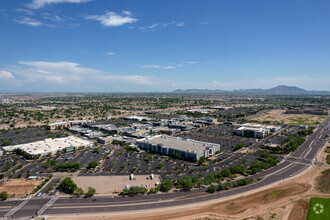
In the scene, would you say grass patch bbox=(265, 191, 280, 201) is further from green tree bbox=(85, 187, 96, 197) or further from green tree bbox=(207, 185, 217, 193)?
green tree bbox=(85, 187, 96, 197)

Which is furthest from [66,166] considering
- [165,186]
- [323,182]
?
[323,182]

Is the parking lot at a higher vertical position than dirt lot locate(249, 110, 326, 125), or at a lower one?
lower

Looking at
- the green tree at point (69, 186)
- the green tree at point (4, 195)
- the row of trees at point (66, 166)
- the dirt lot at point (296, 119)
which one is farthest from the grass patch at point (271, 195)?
the dirt lot at point (296, 119)

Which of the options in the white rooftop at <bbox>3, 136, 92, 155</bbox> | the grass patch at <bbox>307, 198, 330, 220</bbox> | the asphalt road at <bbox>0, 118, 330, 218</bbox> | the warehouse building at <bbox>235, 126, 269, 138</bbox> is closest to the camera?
the grass patch at <bbox>307, 198, 330, 220</bbox>

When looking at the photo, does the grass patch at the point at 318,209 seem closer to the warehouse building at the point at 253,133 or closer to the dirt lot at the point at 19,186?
the warehouse building at the point at 253,133

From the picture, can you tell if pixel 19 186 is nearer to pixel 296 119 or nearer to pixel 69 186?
pixel 69 186

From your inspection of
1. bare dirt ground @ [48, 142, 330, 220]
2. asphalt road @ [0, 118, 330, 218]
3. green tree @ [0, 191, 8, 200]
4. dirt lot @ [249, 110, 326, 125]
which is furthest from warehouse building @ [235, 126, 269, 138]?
green tree @ [0, 191, 8, 200]

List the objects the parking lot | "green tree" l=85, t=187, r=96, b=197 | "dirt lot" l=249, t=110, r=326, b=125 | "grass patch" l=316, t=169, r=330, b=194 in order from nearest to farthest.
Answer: "green tree" l=85, t=187, r=96, b=197
"grass patch" l=316, t=169, r=330, b=194
the parking lot
"dirt lot" l=249, t=110, r=326, b=125
